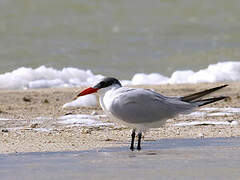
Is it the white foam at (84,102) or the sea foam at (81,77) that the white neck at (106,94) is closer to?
the white foam at (84,102)

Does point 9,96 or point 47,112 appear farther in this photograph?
point 9,96

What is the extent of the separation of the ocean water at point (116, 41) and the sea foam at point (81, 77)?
16 millimetres

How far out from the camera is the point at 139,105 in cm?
693

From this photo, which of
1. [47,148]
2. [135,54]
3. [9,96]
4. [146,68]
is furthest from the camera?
[135,54]

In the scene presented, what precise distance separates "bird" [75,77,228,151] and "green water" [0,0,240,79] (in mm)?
7028

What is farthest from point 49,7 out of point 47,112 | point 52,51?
point 47,112

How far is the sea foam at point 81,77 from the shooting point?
40.8 ft

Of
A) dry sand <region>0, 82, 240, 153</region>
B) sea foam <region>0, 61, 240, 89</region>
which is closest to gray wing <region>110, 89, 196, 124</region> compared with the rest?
dry sand <region>0, 82, 240, 153</region>

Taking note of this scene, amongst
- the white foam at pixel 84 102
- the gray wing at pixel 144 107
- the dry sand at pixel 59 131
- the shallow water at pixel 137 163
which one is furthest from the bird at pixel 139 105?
the white foam at pixel 84 102

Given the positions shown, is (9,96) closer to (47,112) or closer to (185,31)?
(47,112)

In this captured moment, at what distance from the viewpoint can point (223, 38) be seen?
18.1 meters

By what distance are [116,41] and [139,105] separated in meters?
11.1

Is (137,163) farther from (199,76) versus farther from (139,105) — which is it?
(199,76)

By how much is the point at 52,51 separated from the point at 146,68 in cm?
Result: 278
